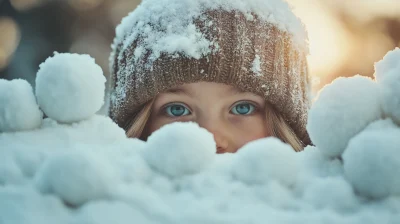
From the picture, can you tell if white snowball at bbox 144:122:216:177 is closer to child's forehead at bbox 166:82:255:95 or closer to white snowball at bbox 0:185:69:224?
white snowball at bbox 0:185:69:224

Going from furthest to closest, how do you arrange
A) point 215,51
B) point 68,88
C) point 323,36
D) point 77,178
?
1. point 323,36
2. point 215,51
3. point 68,88
4. point 77,178

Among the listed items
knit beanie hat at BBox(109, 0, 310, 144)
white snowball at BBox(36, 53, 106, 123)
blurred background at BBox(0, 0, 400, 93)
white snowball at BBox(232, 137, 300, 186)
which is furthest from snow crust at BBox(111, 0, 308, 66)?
blurred background at BBox(0, 0, 400, 93)

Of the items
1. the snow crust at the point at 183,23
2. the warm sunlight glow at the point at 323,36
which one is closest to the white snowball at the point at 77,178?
the snow crust at the point at 183,23

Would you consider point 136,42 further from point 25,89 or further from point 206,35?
point 25,89

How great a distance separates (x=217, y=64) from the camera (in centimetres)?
94

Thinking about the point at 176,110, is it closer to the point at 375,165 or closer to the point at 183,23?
the point at 183,23

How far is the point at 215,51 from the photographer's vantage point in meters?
0.94

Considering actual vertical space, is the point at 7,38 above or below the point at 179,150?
above

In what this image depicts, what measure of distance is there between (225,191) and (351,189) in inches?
4.0

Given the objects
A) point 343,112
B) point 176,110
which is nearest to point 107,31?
point 176,110

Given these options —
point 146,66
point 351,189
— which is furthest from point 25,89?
point 146,66

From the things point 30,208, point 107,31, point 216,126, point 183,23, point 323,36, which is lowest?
point 30,208

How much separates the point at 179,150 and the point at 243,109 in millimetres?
747

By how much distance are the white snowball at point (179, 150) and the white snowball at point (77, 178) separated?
0.14ft
